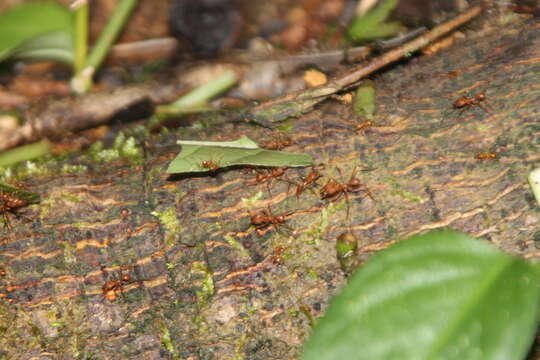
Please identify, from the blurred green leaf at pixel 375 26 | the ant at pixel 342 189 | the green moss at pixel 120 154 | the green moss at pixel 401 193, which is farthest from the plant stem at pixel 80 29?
the green moss at pixel 401 193

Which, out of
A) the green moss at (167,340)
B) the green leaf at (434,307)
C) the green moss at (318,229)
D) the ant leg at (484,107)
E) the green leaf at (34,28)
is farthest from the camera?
the green leaf at (34,28)

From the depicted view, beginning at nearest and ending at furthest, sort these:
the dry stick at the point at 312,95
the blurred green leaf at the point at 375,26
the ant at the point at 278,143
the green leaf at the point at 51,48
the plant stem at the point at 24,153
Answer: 1. the ant at the point at 278,143
2. the dry stick at the point at 312,95
3. the plant stem at the point at 24,153
4. the green leaf at the point at 51,48
5. the blurred green leaf at the point at 375,26

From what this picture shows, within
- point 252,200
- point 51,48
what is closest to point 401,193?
point 252,200

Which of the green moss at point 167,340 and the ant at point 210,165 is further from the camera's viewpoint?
the ant at point 210,165

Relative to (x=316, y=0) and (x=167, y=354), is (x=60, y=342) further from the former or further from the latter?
(x=316, y=0)

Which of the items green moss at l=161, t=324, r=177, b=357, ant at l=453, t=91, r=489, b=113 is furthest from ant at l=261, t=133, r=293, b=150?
green moss at l=161, t=324, r=177, b=357

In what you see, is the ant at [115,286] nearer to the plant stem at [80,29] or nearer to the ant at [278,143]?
the ant at [278,143]

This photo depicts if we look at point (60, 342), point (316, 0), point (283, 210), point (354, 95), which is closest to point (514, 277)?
point (283, 210)
